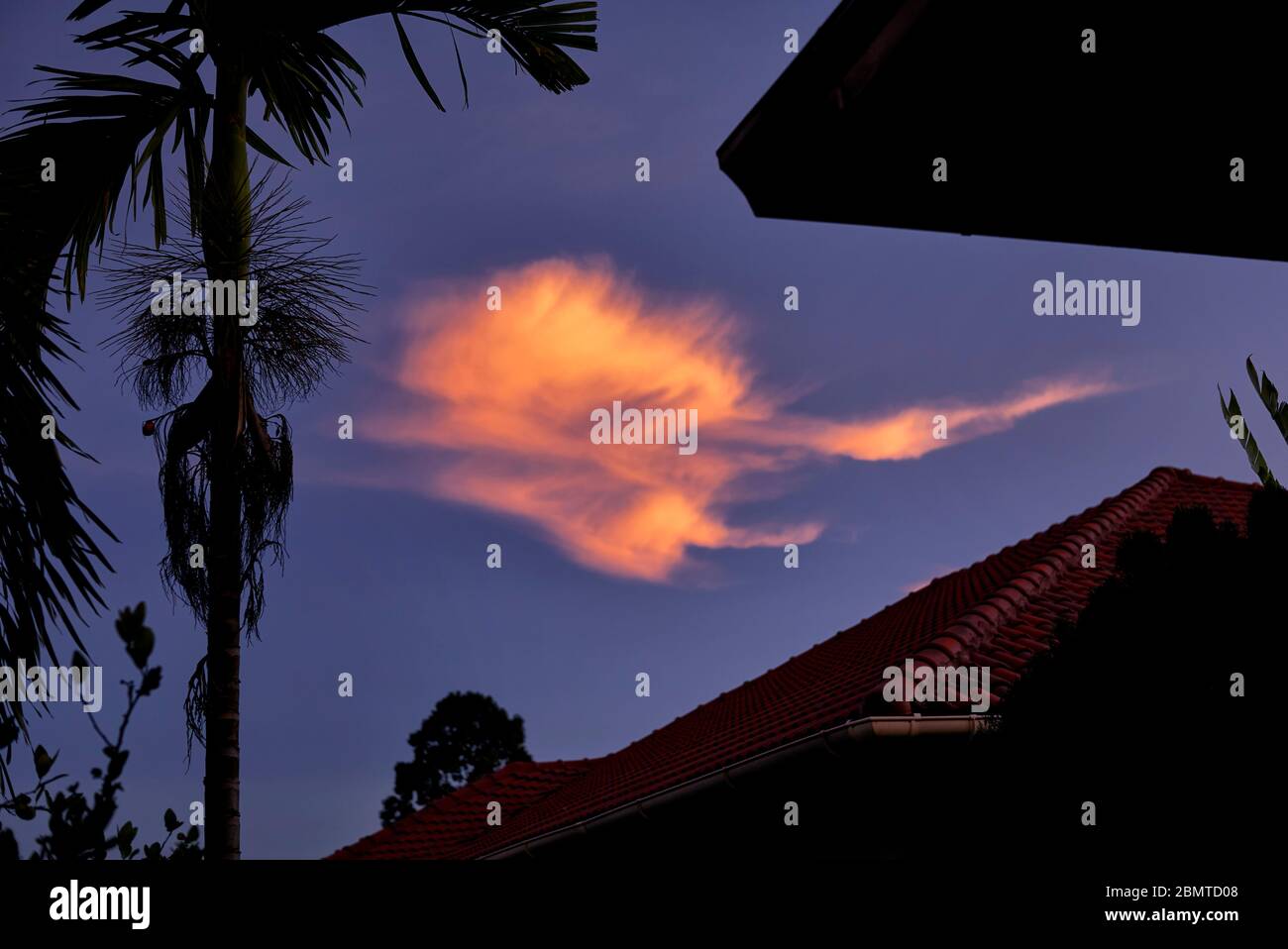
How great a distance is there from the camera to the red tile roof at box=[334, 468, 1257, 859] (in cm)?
697

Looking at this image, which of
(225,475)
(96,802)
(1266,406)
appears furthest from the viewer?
(225,475)

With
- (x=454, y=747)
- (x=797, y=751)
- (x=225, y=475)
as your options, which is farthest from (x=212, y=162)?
(x=454, y=747)

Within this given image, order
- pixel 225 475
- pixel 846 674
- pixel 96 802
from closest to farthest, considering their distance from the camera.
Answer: pixel 96 802 → pixel 225 475 → pixel 846 674

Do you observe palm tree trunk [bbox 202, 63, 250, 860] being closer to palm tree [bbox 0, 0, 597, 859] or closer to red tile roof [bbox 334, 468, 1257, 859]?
palm tree [bbox 0, 0, 597, 859]

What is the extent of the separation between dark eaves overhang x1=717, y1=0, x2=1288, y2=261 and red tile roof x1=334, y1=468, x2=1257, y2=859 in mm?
1476

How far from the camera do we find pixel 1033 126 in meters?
2.40

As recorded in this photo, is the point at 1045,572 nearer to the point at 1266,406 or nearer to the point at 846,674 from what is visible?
the point at 846,674

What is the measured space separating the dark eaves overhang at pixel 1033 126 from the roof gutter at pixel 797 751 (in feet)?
5.85

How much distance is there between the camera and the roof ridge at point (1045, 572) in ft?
22.7

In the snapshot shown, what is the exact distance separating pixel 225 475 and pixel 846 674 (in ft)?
16.5

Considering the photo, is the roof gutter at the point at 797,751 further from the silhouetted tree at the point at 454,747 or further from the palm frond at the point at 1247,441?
the silhouetted tree at the point at 454,747

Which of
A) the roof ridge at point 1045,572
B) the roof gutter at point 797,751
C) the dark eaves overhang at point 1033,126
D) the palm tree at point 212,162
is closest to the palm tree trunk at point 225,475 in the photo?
the palm tree at point 212,162

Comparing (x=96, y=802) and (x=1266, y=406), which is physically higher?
(x=1266, y=406)

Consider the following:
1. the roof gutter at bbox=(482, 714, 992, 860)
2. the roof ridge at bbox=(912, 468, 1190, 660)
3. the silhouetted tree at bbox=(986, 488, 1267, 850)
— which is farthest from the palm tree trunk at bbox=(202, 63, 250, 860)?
the silhouetted tree at bbox=(986, 488, 1267, 850)
